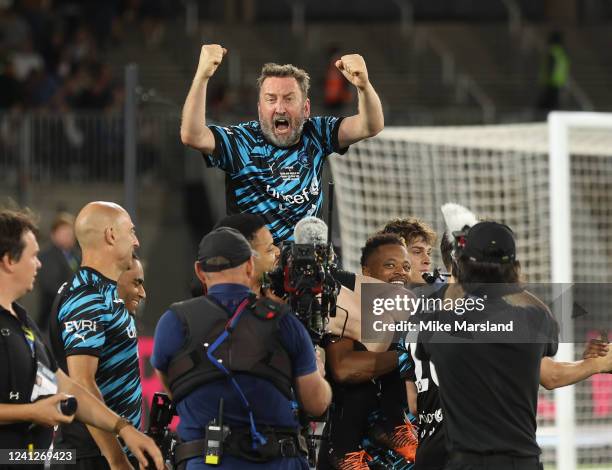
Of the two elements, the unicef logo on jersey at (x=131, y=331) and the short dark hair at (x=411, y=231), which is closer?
the unicef logo on jersey at (x=131, y=331)

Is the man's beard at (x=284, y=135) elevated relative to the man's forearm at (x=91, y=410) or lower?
elevated

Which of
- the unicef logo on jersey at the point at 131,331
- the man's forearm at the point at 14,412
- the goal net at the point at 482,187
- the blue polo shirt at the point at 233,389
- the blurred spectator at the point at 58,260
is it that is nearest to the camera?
the man's forearm at the point at 14,412

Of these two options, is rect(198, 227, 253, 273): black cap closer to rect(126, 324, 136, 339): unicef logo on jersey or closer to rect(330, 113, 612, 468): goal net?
rect(126, 324, 136, 339): unicef logo on jersey

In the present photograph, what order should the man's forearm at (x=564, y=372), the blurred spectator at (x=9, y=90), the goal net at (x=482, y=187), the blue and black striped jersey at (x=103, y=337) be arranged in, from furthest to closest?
the blurred spectator at (x=9, y=90)
the goal net at (x=482, y=187)
the blue and black striped jersey at (x=103, y=337)
the man's forearm at (x=564, y=372)

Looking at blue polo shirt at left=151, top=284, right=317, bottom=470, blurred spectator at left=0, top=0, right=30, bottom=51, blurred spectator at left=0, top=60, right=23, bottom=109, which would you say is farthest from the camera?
blurred spectator at left=0, top=0, right=30, bottom=51

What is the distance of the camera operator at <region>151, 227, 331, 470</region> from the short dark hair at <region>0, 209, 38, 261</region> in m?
0.69

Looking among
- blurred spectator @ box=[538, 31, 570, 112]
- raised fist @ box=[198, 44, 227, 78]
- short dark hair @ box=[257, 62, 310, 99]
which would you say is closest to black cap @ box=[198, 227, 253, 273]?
raised fist @ box=[198, 44, 227, 78]

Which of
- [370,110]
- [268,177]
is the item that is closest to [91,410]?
[268,177]

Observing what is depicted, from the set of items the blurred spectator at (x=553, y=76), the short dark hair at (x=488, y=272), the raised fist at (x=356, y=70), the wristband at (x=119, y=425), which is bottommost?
the wristband at (x=119, y=425)

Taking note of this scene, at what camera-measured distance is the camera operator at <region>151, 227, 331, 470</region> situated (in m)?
5.67

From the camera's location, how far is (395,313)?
701 cm

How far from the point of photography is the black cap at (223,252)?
5.79m

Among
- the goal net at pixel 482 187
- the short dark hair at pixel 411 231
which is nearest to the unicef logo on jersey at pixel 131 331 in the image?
the short dark hair at pixel 411 231

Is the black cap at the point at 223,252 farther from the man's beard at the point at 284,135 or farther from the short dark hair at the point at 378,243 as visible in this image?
the short dark hair at the point at 378,243
